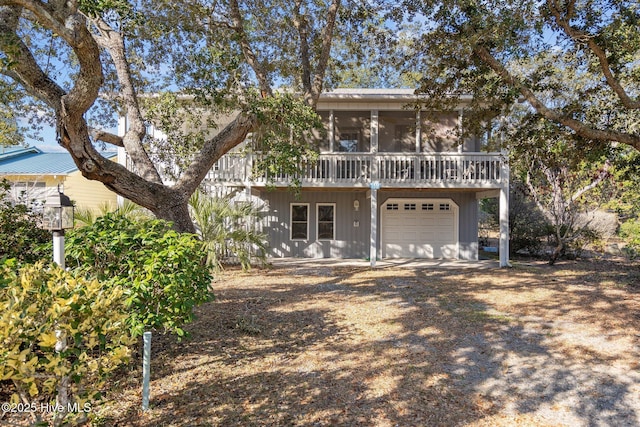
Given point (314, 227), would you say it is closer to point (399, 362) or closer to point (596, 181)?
point (596, 181)

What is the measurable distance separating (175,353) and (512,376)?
12.4 feet

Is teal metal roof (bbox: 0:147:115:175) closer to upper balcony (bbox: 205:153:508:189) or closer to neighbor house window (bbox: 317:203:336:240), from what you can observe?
upper balcony (bbox: 205:153:508:189)

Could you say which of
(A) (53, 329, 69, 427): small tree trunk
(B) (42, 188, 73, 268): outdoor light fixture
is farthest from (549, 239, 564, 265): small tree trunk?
(A) (53, 329, 69, 427): small tree trunk

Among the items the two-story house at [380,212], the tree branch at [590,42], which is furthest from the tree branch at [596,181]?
the tree branch at [590,42]

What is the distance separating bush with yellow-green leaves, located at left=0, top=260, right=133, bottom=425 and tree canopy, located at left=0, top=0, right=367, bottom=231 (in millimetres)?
3034

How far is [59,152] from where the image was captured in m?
20.0

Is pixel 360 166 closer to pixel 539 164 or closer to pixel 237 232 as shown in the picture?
pixel 237 232

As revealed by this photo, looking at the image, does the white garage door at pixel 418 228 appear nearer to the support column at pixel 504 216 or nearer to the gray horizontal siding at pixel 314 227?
the gray horizontal siding at pixel 314 227

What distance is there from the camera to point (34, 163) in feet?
57.2

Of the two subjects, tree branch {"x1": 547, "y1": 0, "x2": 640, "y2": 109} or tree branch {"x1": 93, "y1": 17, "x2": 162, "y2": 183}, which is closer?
tree branch {"x1": 93, "y1": 17, "x2": 162, "y2": 183}

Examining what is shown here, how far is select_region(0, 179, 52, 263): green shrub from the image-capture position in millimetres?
4246

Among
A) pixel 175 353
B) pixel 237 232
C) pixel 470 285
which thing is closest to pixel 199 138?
pixel 237 232

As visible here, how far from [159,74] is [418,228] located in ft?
32.2

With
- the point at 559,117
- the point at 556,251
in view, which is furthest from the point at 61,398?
the point at 556,251
